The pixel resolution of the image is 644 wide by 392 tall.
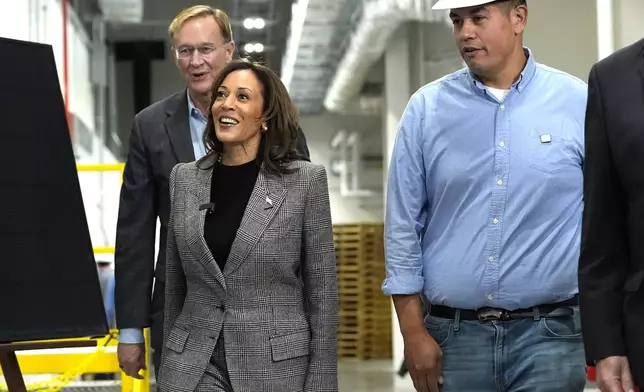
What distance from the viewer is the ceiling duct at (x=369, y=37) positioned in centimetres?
966

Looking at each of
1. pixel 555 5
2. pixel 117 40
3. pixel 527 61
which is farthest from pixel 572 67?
pixel 117 40

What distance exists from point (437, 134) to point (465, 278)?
394mm

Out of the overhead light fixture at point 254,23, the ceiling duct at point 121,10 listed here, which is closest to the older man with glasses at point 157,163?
the ceiling duct at point 121,10

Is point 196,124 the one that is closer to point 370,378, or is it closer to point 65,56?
point 65,56

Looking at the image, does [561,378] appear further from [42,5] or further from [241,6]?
[241,6]

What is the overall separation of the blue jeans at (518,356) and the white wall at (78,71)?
14.5 ft

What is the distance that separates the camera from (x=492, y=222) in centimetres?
289

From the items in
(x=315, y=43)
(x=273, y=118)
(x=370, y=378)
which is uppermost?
(x=315, y=43)

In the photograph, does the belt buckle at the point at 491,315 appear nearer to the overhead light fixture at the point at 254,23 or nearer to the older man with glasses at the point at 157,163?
the older man with glasses at the point at 157,163

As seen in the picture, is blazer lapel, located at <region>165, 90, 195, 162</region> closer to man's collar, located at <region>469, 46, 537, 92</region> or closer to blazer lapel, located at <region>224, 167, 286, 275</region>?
blazer lapel, located at <region>224, 167, 286, 275</region>

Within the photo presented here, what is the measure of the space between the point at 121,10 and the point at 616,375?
1274 centimetres

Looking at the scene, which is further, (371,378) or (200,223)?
(371,378)

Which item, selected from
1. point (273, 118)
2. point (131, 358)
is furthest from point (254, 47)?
point (273, 118)

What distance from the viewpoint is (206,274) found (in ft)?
9.28
